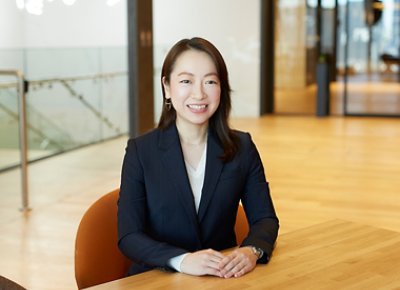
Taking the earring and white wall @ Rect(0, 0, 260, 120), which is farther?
white wall @ Rect(0, 0, 260, 120)

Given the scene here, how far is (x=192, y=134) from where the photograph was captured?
217 cm

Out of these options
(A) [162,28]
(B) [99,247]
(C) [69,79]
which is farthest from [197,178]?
(A) [162,28]

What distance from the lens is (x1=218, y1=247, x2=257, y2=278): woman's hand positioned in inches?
69.6

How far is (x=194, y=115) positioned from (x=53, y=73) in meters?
3.99

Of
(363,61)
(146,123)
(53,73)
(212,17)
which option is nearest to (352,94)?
(363,61)

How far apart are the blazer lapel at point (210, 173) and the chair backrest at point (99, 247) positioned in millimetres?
293

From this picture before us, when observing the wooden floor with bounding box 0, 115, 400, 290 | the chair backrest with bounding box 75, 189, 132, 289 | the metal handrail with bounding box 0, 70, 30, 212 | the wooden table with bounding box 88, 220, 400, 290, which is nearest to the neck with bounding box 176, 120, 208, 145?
the chair backrest with bounding box 75, 189, 132, 289

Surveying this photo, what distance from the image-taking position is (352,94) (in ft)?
38.4

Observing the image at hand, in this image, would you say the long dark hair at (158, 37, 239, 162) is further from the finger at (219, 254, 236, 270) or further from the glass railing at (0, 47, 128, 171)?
the glass railing at (0, 47, 128, 171)

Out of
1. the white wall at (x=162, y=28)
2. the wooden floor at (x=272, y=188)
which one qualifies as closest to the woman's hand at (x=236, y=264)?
the white wall at (x=162, y=28)

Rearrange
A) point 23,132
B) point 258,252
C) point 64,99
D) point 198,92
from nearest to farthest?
point 258,252 → point 198,92 → point 23,132 → point 64,99

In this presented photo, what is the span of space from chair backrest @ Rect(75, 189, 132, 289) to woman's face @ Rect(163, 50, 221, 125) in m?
0.39

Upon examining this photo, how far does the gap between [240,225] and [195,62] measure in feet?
2.00

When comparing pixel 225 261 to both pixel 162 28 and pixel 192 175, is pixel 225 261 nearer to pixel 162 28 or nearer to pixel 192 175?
pixel 192 175
